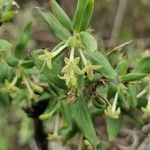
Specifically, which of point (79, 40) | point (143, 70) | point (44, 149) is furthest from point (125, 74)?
point (44, 149)

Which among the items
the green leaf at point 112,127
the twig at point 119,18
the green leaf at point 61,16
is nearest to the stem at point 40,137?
the green leaf at point 112,127

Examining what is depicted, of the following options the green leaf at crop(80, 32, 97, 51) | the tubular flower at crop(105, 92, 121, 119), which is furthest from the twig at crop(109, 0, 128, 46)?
the green leaf at crop(80, 32, 97, 51)

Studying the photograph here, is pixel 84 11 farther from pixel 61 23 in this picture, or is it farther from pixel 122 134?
pixel 122 134

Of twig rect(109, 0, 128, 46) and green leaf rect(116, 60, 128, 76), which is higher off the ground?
green leaf rect(116, 60, 128, 76)

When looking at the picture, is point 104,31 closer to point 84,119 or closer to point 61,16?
point 84,119

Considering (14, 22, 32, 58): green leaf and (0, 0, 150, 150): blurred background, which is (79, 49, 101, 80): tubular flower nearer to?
(14, 22, 32, 58): green leaf

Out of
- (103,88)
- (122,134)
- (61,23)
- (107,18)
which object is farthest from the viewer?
(107,18)

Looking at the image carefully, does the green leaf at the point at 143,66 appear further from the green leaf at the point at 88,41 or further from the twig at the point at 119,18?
the twig at the point at 119,18
